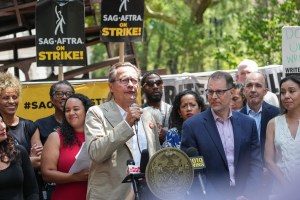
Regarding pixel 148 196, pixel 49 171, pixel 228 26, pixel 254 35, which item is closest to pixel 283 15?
pixel 254 35

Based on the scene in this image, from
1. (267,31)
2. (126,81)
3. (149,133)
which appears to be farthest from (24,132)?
(267,31)

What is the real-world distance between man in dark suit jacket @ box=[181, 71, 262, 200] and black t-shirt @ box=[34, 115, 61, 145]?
243cm

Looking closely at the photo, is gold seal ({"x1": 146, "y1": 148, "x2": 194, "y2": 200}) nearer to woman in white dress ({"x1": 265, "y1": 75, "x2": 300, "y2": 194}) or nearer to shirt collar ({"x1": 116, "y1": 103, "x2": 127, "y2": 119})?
shirt collar ({"x1": 116, "y1": 103, "x2": 127, "y2": 119})

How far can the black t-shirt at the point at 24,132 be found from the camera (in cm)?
942

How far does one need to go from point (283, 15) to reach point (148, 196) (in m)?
15.8

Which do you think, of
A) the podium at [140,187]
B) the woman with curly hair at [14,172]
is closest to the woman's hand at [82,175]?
the woman with curly hair at [14,172]

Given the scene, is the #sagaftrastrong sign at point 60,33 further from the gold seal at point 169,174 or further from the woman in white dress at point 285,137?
the gold seal at point 169,174

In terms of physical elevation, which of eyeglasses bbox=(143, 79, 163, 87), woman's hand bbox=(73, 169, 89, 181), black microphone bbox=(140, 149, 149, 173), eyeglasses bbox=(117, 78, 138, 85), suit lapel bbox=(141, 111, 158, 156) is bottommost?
woman's hand bbox=(73, 169, 89, 181)

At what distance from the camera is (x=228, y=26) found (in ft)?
110

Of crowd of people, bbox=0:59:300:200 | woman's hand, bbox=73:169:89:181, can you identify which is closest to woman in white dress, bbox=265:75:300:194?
crowd of people, bbox=0:59:300:200

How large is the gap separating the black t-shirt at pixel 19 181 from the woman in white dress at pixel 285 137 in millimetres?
2486

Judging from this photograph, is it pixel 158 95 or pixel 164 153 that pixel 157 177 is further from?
pixel 158 95

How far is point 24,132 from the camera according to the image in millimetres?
9531

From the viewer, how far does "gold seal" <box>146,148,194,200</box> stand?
686 cm
